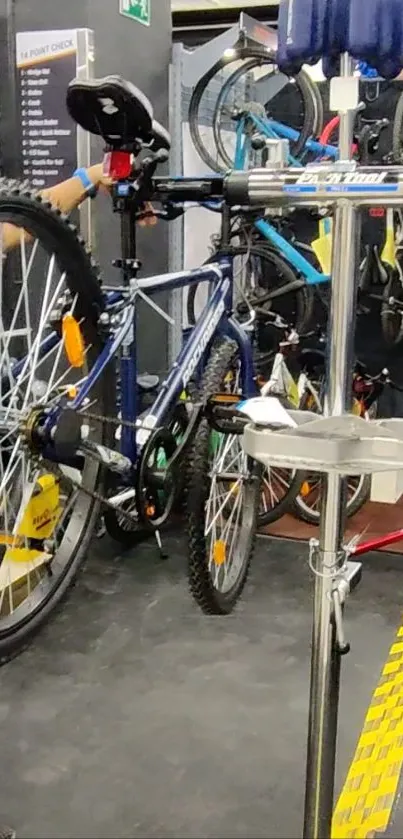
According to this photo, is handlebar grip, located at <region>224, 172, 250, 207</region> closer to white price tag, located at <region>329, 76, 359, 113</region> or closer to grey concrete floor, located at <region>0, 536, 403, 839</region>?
white price tag, located at <region>329, 76, 359, 113</region>

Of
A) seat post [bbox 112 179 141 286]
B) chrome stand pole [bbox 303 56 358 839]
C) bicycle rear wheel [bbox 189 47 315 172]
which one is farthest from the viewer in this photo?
bicycle rear wheel [bbox 189 47 315 172]

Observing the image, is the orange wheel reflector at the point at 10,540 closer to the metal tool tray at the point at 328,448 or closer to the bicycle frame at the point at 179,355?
the bicycle frame at the point at 179,355

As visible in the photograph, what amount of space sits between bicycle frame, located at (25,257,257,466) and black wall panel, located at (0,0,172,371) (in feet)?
2.43

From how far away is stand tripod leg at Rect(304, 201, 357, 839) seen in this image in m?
1.28

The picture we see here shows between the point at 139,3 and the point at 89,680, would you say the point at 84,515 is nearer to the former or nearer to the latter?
the point at 89,680

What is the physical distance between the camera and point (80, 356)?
6.99 feet

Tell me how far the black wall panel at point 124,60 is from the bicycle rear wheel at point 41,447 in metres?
0.74

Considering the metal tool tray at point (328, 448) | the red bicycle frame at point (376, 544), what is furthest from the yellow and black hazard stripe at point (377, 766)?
the metal tool tray at point (328, 448)

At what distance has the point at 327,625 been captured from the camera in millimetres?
1284

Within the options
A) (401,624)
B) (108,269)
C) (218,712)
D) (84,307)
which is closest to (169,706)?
(218,712)

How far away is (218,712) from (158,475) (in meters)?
0.57

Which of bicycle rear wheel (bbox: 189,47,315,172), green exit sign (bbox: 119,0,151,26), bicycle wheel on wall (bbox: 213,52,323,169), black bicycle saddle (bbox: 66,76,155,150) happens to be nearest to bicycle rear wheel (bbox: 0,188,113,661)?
black bicycle saddle (bbox: 66,76,155,150)

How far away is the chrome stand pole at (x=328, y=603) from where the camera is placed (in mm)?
1277

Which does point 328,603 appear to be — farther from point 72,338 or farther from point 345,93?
point 72,338
